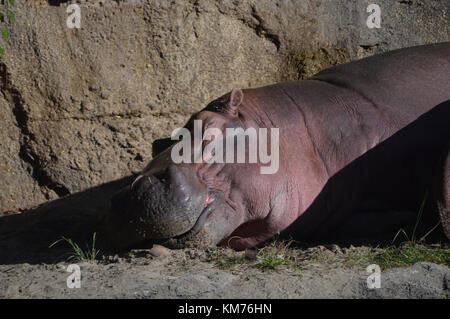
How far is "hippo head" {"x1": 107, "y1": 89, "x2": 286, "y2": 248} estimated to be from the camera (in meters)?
3.69

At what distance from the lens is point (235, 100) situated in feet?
13.9

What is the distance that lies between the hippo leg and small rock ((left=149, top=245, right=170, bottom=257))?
160 cm

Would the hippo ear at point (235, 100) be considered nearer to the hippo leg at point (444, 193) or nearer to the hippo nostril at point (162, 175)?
the hippo nostril at point (162, 175)

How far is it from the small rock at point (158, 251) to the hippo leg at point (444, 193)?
1601mm

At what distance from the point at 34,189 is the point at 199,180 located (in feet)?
6.42

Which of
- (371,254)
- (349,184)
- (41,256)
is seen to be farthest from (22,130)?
(371,254)

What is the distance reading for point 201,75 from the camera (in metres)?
5.43

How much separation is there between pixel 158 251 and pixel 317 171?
1.17 meters

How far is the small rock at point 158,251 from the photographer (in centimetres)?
374

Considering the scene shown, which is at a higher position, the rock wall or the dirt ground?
the rock wall

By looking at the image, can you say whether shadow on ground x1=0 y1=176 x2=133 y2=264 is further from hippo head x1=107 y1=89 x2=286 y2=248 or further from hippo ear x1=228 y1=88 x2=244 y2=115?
hippo ear x1=228 y1=88 x2=244 y2=115

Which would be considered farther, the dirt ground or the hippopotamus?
the hippopotamus

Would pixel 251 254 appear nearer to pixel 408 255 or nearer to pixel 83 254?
pixel 408 255

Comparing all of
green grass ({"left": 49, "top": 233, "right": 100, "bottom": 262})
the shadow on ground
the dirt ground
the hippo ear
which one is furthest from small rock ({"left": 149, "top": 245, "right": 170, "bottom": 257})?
the hippo ear
